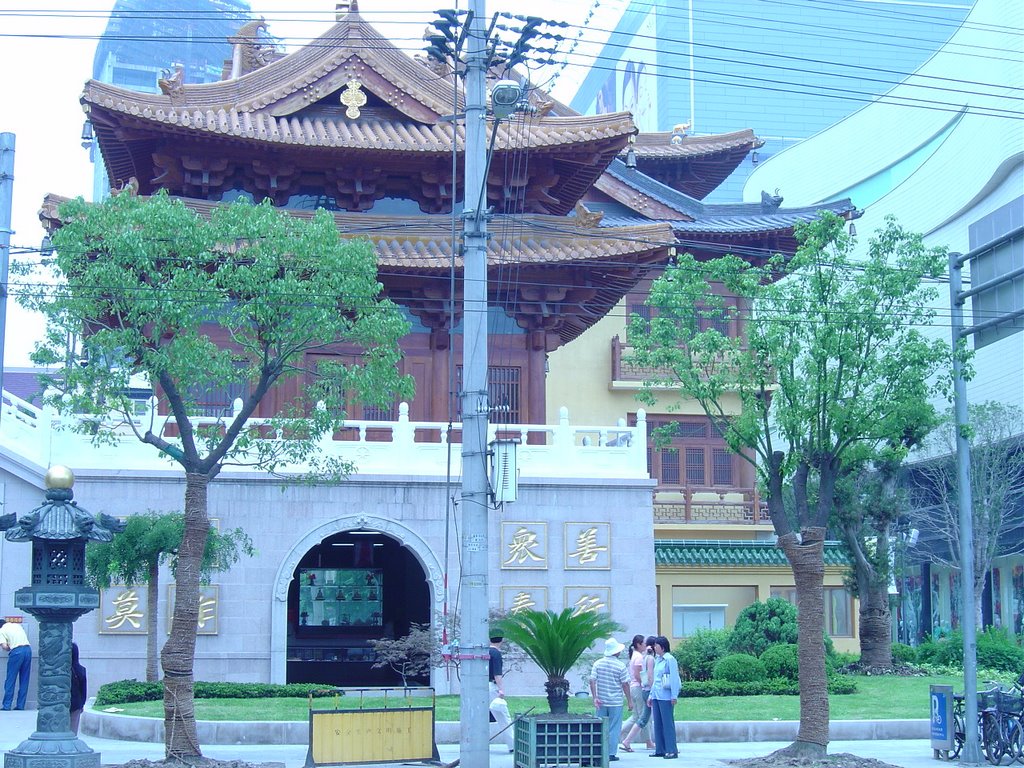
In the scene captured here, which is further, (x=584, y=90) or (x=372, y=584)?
(x=584, y=90)

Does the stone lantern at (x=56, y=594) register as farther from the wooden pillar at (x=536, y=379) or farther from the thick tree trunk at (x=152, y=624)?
the wooden pillar at (x=536, y=379)

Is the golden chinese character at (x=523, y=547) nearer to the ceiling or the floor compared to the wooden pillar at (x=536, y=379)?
nearer to the floor

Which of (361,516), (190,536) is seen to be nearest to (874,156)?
(361,516)

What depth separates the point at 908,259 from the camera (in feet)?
51.8

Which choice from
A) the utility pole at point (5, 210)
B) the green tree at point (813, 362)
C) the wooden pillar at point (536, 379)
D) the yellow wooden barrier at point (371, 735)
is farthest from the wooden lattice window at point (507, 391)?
the yellow wooden barrier at point (371, 735)

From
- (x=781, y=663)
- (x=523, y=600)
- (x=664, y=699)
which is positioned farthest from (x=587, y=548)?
Answer: (x=664, y=699)

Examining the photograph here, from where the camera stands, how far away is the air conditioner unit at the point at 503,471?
1379 cm

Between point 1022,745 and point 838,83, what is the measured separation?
166 ft

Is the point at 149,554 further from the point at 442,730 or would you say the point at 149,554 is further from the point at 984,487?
the point at 984,487

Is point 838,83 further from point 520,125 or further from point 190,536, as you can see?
point 190,536

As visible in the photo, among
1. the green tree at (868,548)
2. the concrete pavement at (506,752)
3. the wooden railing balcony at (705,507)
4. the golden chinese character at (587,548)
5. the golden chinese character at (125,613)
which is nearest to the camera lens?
the concrete pavement at (506,752)

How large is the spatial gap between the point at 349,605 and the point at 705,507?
26.5 ft

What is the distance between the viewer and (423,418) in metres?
23.8

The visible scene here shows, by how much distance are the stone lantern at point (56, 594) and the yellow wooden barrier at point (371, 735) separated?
2367mm
